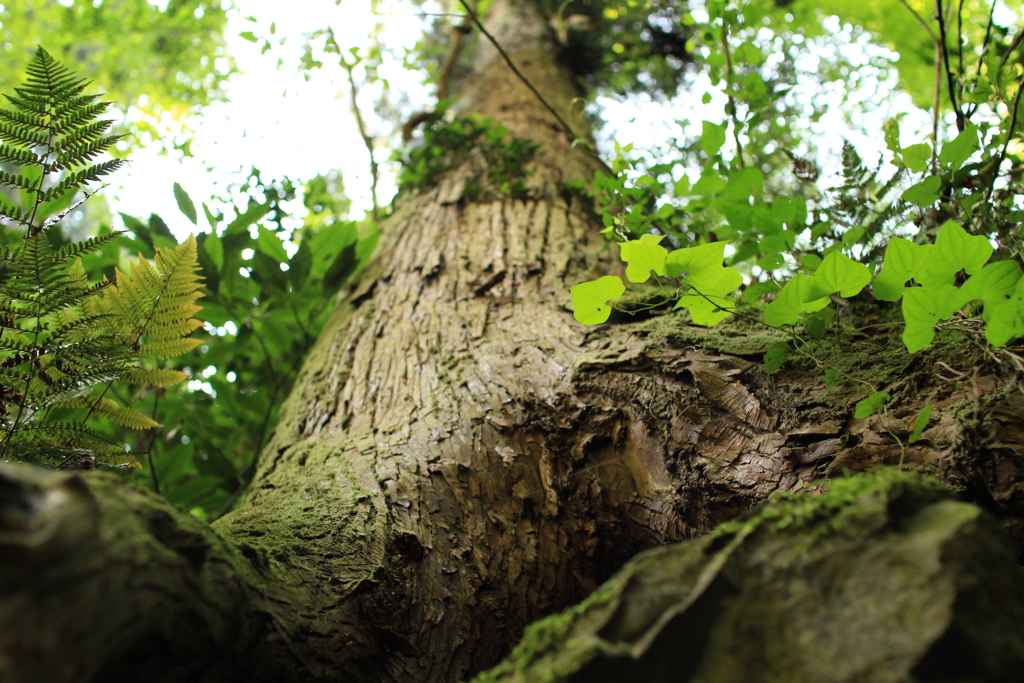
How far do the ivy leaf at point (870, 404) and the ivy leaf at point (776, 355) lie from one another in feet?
0.68

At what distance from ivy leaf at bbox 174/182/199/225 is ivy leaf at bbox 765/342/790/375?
2.15 meters

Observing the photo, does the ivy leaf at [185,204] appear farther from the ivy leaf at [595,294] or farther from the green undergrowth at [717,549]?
the green undergrowth at [717,549]

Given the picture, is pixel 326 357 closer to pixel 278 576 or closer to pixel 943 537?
pixel 278 576

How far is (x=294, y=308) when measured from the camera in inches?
88.8

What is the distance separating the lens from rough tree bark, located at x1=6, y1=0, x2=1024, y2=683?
1.83ft

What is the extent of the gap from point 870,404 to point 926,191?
53 centimetres

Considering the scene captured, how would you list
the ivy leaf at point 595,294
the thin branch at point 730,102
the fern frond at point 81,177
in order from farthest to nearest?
the thin branch at point 730,102
the ivy leaf at point 595,294
the fern frond at point 81,177

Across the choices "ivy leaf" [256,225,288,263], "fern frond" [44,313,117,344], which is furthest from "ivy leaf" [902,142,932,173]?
"ivy leaf" [256,225,288,263]

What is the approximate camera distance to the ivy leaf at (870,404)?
0.94 m

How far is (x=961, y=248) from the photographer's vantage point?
89 centimetres

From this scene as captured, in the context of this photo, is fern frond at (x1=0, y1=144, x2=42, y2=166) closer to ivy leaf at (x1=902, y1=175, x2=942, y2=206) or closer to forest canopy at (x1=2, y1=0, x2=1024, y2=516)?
forest canopy at (x1=2, y1=0, x2=1024, y2=516)

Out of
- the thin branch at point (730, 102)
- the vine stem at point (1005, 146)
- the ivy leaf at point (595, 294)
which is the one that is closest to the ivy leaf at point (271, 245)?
the ivy leaf at point (595, 294)

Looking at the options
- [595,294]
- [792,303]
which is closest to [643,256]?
[595,294]

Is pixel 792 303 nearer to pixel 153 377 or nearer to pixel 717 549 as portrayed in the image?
pixel 717 549
